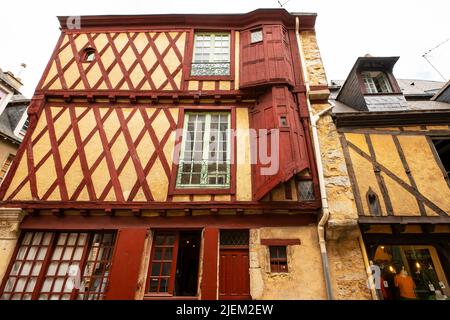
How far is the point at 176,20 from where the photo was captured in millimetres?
6828

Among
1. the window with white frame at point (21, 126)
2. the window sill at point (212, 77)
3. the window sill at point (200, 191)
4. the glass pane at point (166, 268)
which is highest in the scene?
the window with white frame at point (21, 126)

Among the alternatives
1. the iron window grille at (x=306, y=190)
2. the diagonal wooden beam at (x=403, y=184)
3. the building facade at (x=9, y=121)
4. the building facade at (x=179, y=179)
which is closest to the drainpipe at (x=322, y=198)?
the building facade at (x=179, y=179)

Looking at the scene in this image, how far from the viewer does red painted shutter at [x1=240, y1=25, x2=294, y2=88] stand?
5.58 metres

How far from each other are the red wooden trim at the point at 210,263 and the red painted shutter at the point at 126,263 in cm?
116

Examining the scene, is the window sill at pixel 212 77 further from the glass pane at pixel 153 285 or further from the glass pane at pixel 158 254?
the glass pane at pixel 153 285

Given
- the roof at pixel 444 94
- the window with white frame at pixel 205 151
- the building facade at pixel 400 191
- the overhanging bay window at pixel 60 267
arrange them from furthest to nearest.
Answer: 1. the roof at pixel 444 94
2. the window with white frame at pixel 205 151
3. the building facade at pixel 400 191
4. the overhanging bay window at pixel 60 267

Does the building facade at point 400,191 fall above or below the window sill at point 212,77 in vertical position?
below

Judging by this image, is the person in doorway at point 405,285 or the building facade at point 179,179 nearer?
the building facade at point 179,179

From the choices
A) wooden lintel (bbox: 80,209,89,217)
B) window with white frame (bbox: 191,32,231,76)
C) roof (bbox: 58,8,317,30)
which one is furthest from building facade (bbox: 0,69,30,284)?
A: window with white frame (bbox: 191,32,231,76)

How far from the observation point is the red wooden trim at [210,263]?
4086 mm

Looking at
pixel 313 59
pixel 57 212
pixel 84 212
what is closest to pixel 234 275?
pixel 84 212

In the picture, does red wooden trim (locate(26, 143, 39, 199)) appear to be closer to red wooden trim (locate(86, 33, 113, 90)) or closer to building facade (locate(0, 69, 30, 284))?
red wooden trim (locate(86, 33, 113, 90))

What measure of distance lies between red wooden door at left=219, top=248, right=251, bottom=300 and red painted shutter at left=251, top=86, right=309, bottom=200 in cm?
114
